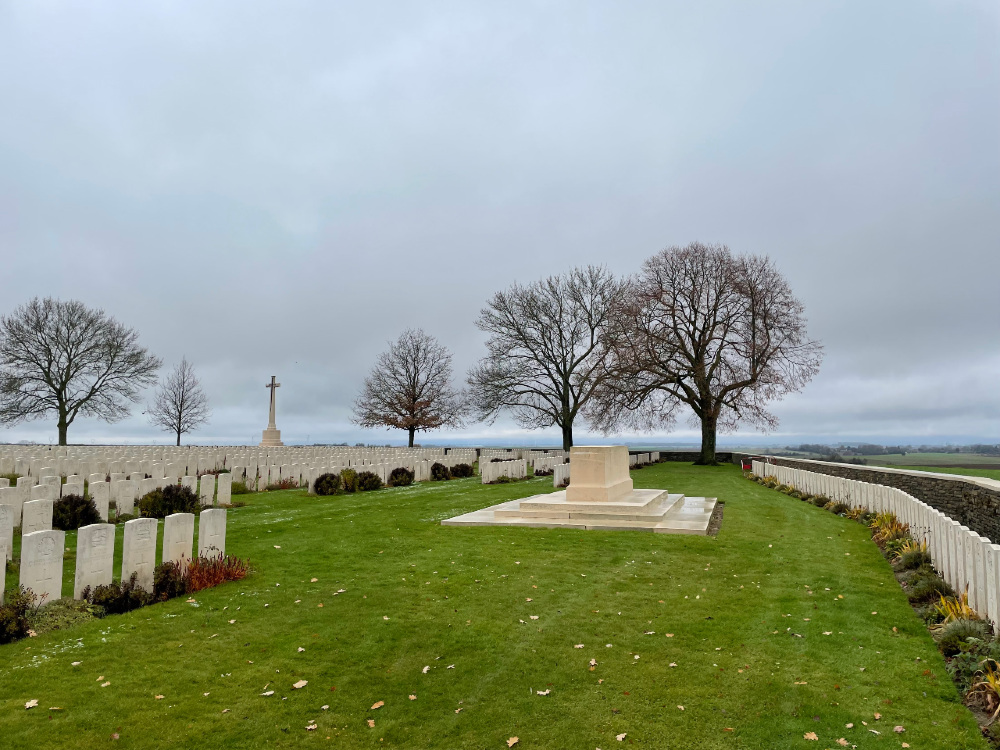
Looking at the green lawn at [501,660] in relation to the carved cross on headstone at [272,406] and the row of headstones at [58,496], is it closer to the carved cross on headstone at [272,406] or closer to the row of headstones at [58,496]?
the row of headstones at [58,496]

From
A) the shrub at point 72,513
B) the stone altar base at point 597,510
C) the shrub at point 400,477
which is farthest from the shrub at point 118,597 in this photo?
the shrub at point 400,477

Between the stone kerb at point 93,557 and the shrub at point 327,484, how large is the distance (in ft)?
31.2

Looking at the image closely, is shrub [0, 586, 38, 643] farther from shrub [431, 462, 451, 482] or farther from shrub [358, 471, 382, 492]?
shrub [431, 462, 451, 482]

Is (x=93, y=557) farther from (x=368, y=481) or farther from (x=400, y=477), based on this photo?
(x=400, y=477)

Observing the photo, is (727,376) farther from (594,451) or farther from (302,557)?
(302,557)

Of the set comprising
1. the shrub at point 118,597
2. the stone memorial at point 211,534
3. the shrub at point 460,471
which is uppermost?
the stone memorial at point 211,534

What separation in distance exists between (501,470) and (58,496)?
12.4 meters

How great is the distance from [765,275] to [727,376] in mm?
5602

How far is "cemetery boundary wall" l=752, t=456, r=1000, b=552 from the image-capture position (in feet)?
27.1

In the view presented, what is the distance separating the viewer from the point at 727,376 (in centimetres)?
3097

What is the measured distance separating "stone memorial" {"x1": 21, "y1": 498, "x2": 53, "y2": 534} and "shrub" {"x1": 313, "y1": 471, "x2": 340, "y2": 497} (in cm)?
774

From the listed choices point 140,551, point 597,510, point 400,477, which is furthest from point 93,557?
point 400,477

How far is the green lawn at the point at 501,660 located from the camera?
12.0 feet

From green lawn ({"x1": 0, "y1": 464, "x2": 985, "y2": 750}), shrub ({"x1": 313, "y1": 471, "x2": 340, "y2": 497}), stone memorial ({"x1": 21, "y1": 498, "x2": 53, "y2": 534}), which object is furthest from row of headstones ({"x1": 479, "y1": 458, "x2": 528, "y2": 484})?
stone memorial ({"x1": 21, "y1": 498, "x2": 53, "y2": 534})
